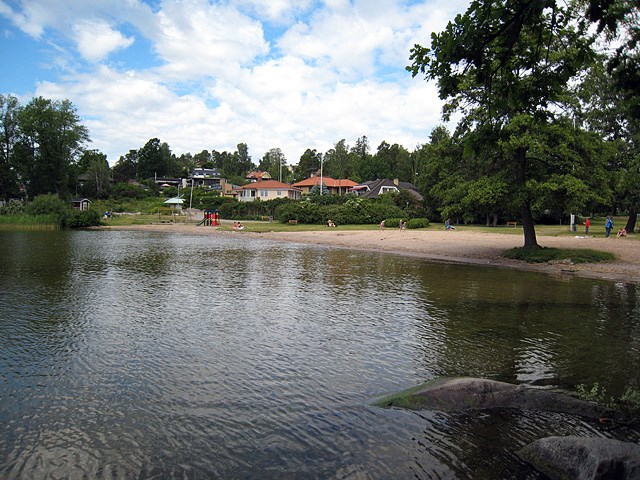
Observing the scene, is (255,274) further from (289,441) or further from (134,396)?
(289,441)

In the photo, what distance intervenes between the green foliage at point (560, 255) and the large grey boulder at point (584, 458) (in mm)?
21221

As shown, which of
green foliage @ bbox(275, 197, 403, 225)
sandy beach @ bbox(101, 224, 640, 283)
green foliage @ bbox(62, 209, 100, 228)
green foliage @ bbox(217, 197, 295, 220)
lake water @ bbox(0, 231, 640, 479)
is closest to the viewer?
lake water @ bbox(0, 231, 640, 479)

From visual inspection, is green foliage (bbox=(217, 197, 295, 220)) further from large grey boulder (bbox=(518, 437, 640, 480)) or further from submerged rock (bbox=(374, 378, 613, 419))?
large grey boulder (bbox=(518, 437, 640, 480))

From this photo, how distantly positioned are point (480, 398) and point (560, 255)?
67.2ft

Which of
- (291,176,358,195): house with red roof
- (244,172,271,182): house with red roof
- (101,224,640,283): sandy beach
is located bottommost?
(101,224,640,283): sandy beach

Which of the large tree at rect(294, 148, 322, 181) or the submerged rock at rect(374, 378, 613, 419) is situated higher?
the large tree at rect(294, 148, 322, 181)

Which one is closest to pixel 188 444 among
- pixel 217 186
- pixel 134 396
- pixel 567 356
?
pixel 134 396

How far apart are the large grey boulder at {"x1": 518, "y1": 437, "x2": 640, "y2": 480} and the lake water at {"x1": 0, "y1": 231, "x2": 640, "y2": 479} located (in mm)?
258

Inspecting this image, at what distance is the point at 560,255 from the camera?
24.6 meters

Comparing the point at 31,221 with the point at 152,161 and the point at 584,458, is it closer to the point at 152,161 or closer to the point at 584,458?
the point at 584,458

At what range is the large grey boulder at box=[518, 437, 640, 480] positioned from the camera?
4.66 meters

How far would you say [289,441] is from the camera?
245 inches

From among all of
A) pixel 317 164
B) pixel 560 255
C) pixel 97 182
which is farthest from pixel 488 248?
pixel 317 164

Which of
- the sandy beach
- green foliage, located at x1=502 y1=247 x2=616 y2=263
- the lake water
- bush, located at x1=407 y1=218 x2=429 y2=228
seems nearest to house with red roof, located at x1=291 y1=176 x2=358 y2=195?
bush, located at x1=407 y1=218 x2=429 y2=228
